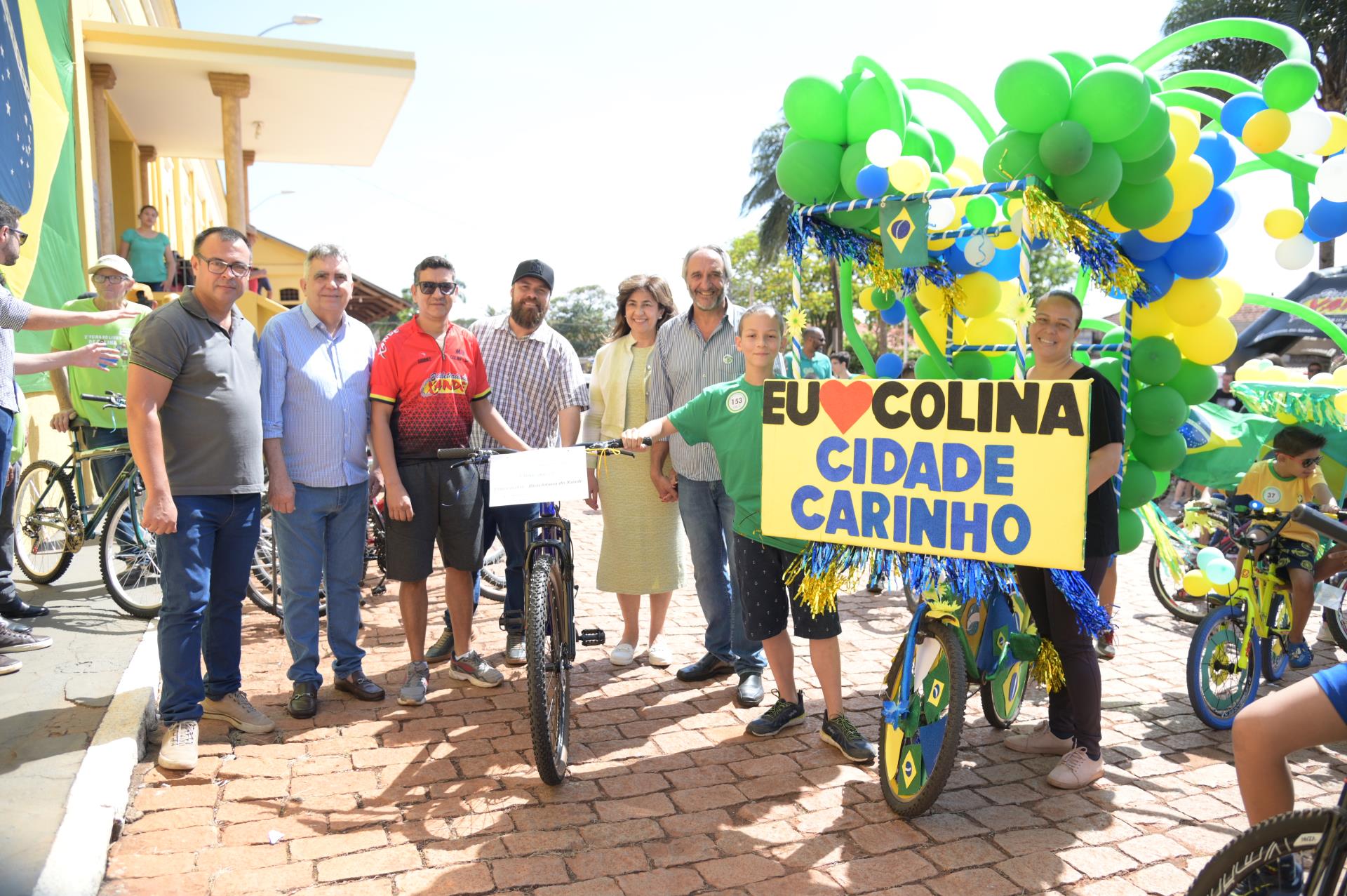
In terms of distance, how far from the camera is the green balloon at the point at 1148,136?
3721mm

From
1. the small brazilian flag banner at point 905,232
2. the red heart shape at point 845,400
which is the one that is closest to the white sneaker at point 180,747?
the red heart shape at point 845,400

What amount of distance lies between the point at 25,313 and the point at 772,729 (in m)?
4.15

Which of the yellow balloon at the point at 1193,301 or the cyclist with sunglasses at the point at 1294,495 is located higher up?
the yellow balloon at the point at 1193,301

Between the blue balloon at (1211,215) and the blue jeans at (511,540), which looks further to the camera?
the blue jeans at (511,540)

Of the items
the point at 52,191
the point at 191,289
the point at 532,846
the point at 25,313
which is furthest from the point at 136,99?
the point at 532,846

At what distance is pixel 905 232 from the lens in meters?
3.88

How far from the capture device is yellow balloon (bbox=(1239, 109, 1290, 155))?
14.2ft

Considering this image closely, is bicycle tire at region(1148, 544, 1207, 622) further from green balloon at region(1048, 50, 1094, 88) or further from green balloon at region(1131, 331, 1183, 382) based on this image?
green balloon at region(1048, 50, 1094, 88)

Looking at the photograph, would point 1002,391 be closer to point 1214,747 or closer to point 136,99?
point 1214,747

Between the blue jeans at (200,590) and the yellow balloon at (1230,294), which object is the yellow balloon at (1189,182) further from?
the blue jeans at (200,590)

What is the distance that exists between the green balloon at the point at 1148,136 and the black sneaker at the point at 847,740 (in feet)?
8.70

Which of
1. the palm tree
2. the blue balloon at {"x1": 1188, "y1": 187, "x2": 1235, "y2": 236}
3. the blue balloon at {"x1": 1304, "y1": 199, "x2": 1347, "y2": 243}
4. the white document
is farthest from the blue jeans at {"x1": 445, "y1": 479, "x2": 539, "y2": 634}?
the palm tree

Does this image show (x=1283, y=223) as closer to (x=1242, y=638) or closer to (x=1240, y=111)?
(x=1240, y=111)

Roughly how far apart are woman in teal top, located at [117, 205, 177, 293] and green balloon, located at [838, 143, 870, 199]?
1070 cm
